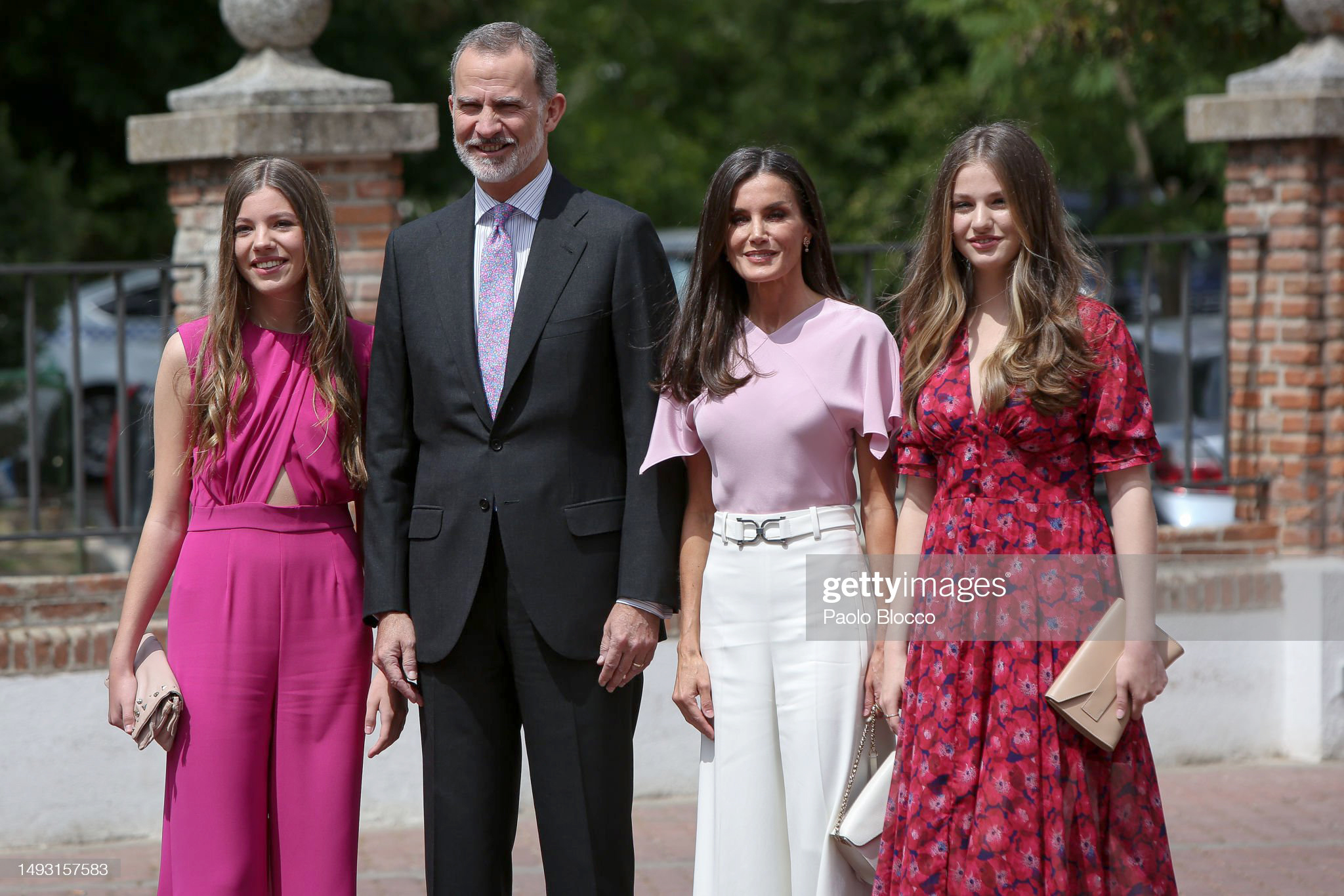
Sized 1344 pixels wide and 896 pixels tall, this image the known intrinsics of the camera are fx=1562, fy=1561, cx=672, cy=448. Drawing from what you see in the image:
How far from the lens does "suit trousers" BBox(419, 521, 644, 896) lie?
3.46 meters

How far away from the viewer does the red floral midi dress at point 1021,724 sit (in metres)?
3.15

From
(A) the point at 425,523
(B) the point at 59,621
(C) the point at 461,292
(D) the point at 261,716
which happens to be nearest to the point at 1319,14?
(C) the point at 461,292

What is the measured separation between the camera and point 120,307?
18.8 feet

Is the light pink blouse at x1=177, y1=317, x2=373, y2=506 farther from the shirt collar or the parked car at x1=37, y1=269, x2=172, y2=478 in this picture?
the parked car at x1=37, y1=269, x2=172, y2=478

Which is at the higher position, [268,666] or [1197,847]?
[268,666]

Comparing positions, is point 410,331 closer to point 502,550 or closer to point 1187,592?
point 502,550

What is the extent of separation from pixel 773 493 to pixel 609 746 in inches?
26.9

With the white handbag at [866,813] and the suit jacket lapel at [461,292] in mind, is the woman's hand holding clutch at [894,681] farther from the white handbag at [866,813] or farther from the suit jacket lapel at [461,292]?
the suit jacket lapel at [461,292]

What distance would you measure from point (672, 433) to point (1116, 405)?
3.12ft

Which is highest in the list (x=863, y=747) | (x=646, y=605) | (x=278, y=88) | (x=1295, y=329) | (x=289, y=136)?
(x=278, y=88)

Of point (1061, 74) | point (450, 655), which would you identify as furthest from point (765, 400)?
point (1061, 74)

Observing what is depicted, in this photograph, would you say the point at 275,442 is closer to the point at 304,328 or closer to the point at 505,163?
the point at 304,328

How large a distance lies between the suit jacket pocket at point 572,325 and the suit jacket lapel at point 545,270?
0.02 metres

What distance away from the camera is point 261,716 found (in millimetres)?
3451
